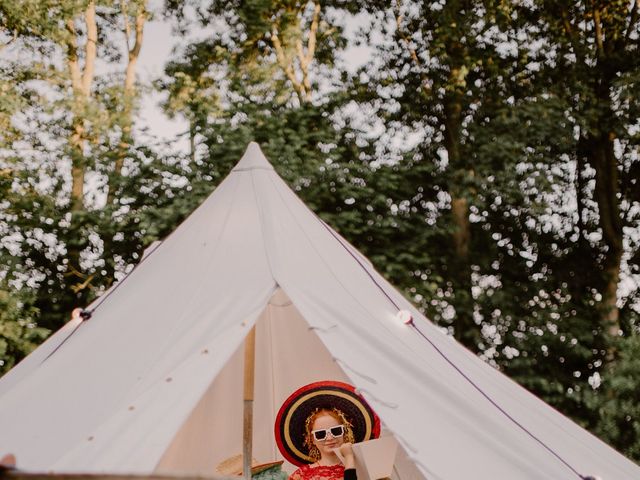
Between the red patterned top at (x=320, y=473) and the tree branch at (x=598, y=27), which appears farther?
the tree branch at (x=598, y=27)

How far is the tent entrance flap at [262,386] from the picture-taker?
457cm

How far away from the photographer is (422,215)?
26.2 ft

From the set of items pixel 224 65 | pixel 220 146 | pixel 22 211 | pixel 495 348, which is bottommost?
pixel 495 348

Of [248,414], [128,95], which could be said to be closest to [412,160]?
[128,95]

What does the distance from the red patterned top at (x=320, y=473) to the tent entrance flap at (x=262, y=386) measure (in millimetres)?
1213

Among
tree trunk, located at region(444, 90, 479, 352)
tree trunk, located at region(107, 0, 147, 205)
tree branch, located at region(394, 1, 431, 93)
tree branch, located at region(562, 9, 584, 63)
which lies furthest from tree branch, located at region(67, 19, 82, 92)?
tree branch, located at region(562, 9, 584, 63)

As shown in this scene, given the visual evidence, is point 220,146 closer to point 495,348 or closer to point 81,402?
point 495,348

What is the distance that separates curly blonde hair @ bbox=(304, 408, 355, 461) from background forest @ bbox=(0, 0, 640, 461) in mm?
3458

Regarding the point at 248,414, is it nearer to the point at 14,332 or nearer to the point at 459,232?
the point at 14,332

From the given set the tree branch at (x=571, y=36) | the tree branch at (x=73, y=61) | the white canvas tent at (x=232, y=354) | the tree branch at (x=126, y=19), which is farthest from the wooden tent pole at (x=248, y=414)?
the tree branch at (x=126, y=19)

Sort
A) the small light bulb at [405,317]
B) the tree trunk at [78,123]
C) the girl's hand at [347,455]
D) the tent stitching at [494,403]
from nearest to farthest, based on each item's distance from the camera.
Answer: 1. the tent stitching at [494,403]
2. the small light bulb at [405,317]
3. the girl's hand at [347,455]
4. the tree trunk at [78,123]

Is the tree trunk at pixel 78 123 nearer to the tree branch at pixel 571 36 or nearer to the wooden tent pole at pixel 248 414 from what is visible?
the wooden tent pole at pixel 248 414

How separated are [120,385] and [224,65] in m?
7.87

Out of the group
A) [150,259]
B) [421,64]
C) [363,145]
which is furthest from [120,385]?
[421,64]
